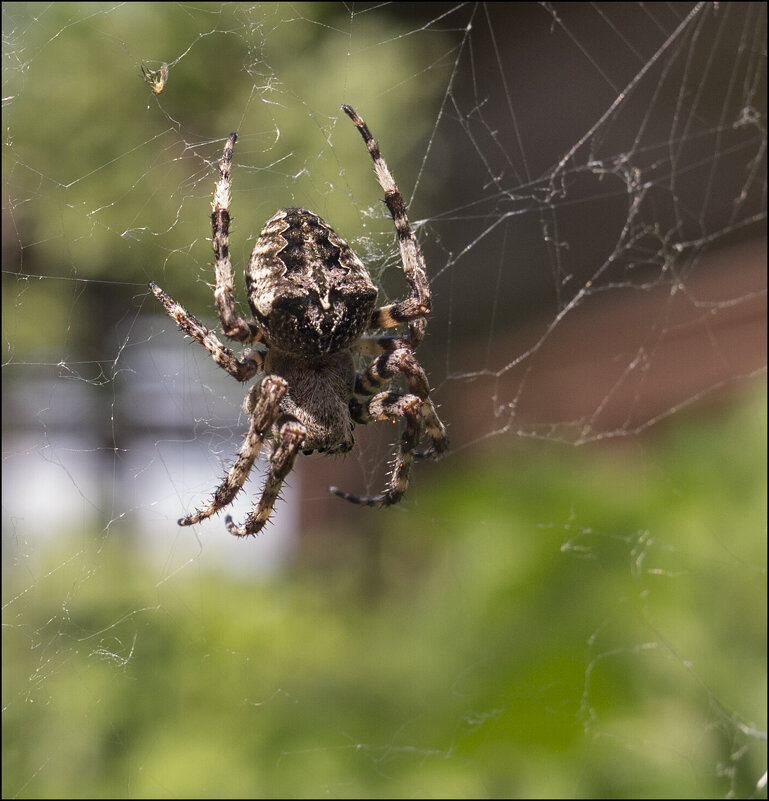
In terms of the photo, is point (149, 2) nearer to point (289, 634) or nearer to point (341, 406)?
point (341, 406)

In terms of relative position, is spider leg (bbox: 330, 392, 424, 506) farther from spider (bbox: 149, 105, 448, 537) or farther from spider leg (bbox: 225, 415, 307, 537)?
spider leg (bbox: 225, 415, 307, 537)

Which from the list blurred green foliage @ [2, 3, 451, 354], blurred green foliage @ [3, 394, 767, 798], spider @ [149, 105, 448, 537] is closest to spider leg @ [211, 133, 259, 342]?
spider @ [149, 105, 448, 537]

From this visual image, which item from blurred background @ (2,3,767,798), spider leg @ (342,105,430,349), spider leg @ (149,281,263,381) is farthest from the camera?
blurred background @ (2,3,767,798)

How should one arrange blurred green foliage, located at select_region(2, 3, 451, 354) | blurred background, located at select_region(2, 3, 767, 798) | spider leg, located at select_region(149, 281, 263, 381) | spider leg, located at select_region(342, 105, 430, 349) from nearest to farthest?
spider leg, located at select_region(149, 281, 263, 381) < spider leg, located at select_region(342, 105, 430, 349) < blurred background, located at select_region(2, 3, 767, 798) < blurred green foliage, located at select_region(2, 3, 451, 354)

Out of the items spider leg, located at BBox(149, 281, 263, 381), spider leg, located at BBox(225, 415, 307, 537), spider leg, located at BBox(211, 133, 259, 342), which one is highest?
spider leg, located at BBox(211, 133, 259, 342)

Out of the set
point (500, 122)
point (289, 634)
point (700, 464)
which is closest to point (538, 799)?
point (289, 634)

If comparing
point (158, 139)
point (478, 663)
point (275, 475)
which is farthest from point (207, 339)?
point (478, 663)

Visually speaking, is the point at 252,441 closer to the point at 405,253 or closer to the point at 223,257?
the point at 223,257
